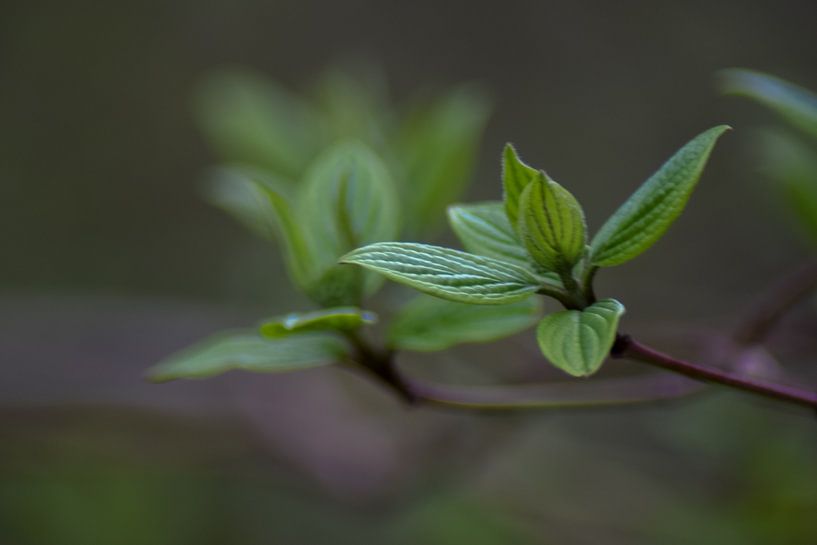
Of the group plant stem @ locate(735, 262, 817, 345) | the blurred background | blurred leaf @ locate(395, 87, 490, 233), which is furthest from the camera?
the blurred background

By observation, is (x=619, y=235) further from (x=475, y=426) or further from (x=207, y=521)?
(x=207, y=521)

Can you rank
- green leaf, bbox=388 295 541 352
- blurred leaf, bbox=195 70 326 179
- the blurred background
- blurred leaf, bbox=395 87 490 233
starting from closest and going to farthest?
1. green leaf, bbox=388 295 541 352
2. blurred leaf, bbox=395 87 490 233
3. blurred leaf, bbox=195 70 326 179
4. the blurred background

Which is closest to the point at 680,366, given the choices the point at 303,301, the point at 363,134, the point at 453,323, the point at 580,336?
the point at 580,336

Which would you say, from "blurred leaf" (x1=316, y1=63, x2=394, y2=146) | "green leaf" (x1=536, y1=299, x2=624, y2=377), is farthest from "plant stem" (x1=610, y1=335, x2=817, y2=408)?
"blurred leaf" (x1=316, y1=63, x2=394, y2=146)

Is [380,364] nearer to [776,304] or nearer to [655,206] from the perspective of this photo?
[655,206]

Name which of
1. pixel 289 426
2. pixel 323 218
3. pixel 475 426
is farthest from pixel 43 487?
pixel 323 218

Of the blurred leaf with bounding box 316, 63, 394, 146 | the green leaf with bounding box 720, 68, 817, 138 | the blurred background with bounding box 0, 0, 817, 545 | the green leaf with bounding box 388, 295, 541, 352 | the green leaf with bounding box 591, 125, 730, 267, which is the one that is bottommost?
the blurred background with bounding box 0, 0, 817, 545

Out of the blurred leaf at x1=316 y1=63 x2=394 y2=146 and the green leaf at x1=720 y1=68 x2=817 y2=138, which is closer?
the green leaf at x1=720 y1=68 x2=817 y2=138

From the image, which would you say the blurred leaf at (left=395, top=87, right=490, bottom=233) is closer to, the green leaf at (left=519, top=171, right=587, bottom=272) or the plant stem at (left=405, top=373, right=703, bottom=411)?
the plant stem at (left=405, top=373, right=703, bottom=411)
